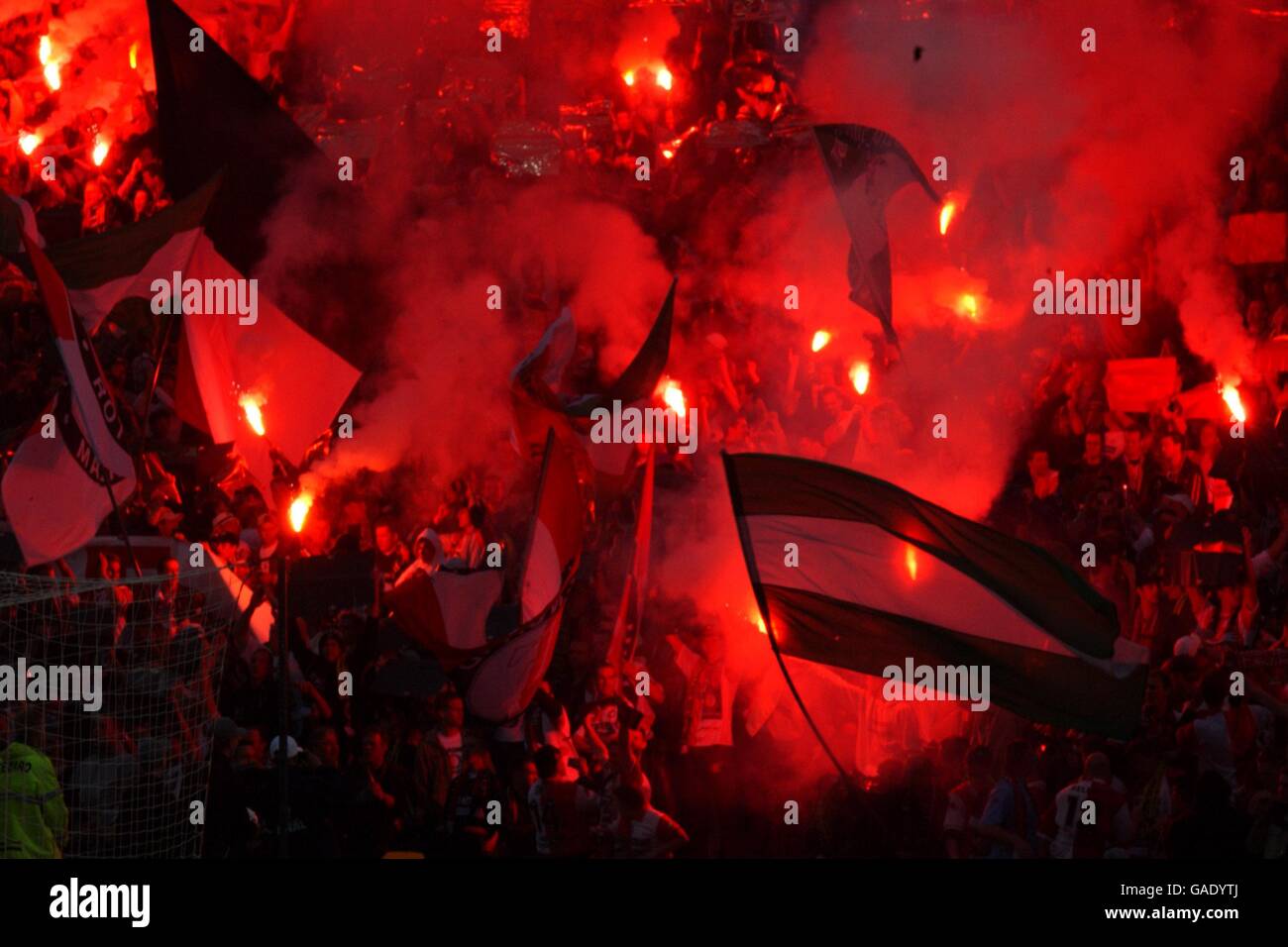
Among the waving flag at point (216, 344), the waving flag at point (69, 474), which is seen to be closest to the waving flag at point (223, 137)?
the waving flag at point (216, 344)

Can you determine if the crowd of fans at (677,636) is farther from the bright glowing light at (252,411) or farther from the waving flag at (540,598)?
the bright glowing light at (252,411)

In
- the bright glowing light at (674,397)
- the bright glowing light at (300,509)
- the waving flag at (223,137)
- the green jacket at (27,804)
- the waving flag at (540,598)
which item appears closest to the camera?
the green jacket at (27,804)

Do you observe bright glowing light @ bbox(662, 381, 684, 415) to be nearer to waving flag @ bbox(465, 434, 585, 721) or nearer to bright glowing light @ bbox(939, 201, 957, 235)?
bright glowing light @ bbox(939, 201, 957, 235)

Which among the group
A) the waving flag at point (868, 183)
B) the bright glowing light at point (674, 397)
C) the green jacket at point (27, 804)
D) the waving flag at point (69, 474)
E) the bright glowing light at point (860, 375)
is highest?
the waving flag at point (868, 183)

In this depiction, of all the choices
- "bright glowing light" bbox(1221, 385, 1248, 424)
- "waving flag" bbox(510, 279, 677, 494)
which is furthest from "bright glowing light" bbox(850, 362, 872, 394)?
"waving flag" bbox(510, 279, 677, 494)

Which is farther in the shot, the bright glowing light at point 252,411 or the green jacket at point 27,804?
the bright glowing light at point 252,411

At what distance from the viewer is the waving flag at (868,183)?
33.4 ft

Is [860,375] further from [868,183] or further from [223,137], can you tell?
[223,137]

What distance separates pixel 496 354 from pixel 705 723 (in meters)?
4.33

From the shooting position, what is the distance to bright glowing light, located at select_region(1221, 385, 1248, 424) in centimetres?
1029

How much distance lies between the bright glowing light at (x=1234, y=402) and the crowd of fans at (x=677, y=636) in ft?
0.44
